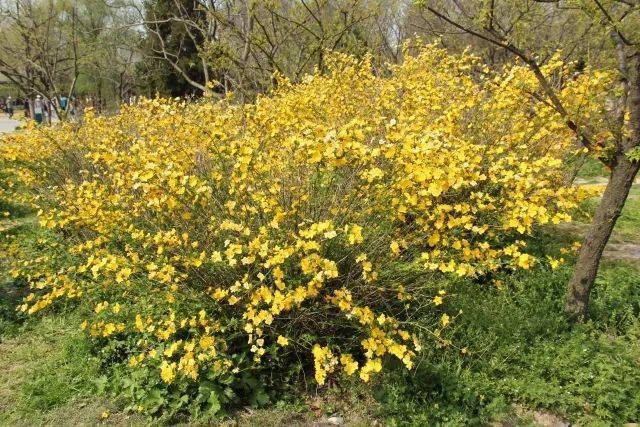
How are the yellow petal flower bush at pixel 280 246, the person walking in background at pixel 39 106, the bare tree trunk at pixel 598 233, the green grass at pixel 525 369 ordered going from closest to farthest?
the yellow petal flower bush at pixel 280 246 → the green grass at pixel 525 369 → the bare tree trunk at pixel 598 233 → the person walking in background at pixel 39 106

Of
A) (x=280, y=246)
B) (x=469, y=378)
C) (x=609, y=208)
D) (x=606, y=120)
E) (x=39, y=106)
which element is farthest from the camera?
(x=39, y=106)

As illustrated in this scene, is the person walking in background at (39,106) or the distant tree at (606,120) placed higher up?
the person walking in background at (39,106)

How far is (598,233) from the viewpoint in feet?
11.0

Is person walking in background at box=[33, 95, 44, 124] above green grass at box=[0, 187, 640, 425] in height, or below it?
above

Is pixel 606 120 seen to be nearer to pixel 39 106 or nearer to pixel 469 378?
pixel 469 378

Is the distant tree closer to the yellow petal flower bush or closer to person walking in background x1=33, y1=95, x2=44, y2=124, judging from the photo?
the yellow petal flower bush

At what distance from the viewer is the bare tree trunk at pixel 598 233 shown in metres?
3.17

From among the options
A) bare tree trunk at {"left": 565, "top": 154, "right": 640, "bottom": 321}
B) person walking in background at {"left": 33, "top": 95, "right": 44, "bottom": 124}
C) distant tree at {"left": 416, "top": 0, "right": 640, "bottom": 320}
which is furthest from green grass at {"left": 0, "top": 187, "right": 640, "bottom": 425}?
person walking in background at {"left": 33, "top": 95, "right": 44, "bottom": 124}

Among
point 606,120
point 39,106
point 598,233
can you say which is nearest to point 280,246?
point 598,233

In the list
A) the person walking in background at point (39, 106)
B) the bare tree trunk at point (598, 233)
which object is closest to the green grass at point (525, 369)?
the bare tree trunk at point (598, 233)

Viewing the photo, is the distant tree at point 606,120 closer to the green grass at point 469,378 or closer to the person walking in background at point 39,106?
the green grass at point 469,378

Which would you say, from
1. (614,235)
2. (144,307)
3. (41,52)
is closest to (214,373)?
(144,307)

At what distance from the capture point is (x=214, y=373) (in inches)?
111

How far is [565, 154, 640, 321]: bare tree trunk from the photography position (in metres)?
3.17
